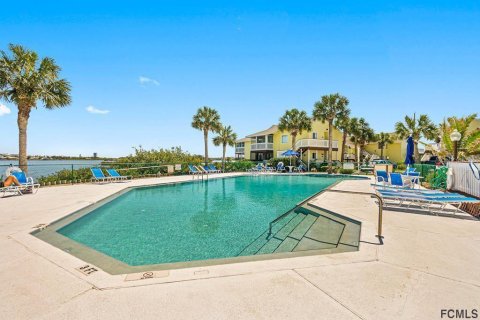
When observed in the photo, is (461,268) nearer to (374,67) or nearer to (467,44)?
(467,44)

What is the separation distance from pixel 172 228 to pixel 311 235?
3776 millimetres

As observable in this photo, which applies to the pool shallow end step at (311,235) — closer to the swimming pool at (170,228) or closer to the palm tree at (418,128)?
the swimming pool at (170,228)

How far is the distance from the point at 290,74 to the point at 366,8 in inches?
309

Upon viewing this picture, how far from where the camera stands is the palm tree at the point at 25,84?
1212 centimetres

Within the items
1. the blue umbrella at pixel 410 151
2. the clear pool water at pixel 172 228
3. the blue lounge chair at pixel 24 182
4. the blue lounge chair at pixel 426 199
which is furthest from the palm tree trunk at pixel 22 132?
the blue umbrella at pixel 410 151

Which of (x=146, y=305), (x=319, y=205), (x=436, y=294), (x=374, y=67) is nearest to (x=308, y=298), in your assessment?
(x=436, y=294)

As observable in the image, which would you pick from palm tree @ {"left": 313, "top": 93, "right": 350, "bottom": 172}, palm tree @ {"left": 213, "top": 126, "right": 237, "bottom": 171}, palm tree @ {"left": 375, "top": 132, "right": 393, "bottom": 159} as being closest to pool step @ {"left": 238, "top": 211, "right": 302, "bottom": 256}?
palm tree @ {"left": 313, "top": 93, "right": 350, "bottom": 172}

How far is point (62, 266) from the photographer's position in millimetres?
3381

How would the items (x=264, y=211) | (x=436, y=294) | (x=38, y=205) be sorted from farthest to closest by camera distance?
(x=264, y=211) < (x=38, y=205) < (x=436, y=294)

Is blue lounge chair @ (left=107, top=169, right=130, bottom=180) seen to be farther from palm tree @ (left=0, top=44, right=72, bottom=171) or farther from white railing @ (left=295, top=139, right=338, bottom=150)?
white railing @ (left=295, top=139, right=338, bottom=150)

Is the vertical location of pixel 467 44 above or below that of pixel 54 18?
below

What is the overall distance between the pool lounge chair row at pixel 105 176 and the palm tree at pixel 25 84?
3.33 meters

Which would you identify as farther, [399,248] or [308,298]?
[399,248]

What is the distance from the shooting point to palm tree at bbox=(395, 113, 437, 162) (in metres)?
31.4
